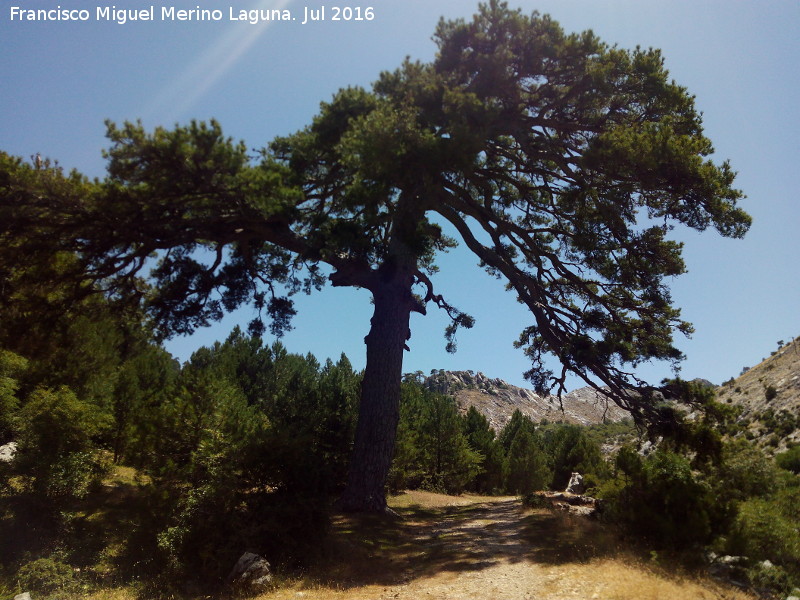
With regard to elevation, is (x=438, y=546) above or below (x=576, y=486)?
above

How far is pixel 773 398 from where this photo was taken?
174 ft

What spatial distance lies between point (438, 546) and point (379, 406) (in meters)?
3.60

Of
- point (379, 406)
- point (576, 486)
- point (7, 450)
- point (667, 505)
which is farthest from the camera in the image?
point (576, 486)

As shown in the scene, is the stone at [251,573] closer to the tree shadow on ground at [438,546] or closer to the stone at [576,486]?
the tree shadow on ground at [438,546]

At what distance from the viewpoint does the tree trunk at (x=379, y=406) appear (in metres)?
11.6

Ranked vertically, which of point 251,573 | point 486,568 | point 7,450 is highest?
point 7,450

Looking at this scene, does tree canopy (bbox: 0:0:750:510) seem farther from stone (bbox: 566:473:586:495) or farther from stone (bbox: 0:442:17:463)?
stone (bbox: 566:473:586:495)

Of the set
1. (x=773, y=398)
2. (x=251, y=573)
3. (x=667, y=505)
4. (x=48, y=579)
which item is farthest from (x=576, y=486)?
(x=773, y=398)

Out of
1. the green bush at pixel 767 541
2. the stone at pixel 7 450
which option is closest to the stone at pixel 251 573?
the green bush at pixel 767 541

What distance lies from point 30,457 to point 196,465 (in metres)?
5.87

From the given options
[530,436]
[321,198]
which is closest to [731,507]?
[321,198]

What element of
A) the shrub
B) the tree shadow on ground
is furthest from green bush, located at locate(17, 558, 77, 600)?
the shrub

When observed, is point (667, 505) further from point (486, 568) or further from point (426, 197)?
point (426, 197)

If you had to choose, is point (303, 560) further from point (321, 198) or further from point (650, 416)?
point (321, 198)
